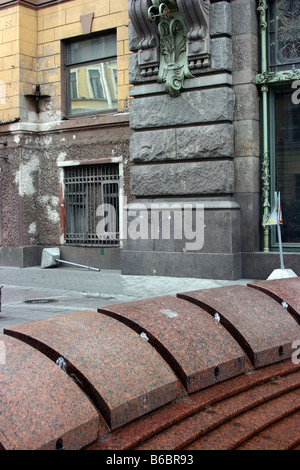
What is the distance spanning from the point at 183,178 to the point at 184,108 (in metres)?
1.21

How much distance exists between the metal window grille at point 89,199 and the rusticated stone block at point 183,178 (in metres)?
1.61

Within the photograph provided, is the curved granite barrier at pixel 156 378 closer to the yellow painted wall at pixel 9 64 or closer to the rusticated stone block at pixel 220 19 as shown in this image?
the rusticated stone block at pixel 220 19

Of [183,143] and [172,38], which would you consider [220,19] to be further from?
[183,143]

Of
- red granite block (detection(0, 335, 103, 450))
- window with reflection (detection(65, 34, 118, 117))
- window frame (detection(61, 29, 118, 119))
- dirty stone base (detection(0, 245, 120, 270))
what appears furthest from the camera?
window frame (detection(61, 29, 118, 119))

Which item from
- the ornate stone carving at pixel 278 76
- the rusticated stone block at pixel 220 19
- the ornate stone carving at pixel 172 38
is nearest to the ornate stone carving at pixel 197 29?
the ornate stone carving at pixel 172 38

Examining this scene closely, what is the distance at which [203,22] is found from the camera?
959 centimetres

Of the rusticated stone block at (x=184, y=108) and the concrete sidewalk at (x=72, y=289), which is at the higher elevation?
the rusticated stone block at (x=184, y=108)

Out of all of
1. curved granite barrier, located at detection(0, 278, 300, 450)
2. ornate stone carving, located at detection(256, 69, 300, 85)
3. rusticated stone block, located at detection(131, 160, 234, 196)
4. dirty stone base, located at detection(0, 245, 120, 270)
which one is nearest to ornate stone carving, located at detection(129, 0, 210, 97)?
ornate stone carving, located at detection(256, 69, 300, 85)

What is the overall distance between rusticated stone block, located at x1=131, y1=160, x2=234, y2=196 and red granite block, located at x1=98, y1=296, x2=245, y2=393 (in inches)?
235

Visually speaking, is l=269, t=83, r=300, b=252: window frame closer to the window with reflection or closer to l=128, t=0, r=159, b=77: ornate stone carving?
l=128, t=0, r=159, b=77: ornate stone carving

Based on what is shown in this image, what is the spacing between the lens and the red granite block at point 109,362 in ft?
9.39

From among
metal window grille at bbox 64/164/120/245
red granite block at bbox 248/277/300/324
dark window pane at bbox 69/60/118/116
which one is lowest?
red granite block at bbox 248/277/300/324

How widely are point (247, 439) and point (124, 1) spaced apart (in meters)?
10.5

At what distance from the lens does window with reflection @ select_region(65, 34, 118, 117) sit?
40.5 feet
